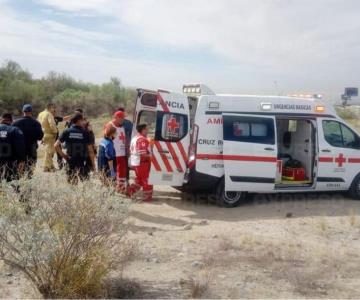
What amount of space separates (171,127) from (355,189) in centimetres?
420

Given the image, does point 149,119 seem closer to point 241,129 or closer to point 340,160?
point 241,129

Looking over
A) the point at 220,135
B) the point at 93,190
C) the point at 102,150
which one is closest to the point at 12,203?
the point at 93,190

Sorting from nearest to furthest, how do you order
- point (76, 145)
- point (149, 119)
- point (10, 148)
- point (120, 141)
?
point (10, 148) < point (76, 145) < point (120, 141) < point (149, 119)

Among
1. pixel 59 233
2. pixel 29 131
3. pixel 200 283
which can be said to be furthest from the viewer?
pixel 29 131

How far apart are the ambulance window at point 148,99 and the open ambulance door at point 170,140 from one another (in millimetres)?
715

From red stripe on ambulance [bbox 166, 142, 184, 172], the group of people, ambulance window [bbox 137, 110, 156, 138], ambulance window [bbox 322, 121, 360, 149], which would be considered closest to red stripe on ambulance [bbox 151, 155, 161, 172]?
the group of people

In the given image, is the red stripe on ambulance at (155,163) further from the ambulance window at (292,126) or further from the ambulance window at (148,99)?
the ambulance window at (292,126)

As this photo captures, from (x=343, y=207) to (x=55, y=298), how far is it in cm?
667

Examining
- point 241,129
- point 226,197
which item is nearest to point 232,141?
point 241,129

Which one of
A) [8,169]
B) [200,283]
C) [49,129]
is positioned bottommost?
[200,283]

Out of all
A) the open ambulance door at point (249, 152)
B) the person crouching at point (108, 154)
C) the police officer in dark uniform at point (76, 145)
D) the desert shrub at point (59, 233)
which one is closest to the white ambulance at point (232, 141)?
the open ambulance door at point (249, 152)

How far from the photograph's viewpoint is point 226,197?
920 cm

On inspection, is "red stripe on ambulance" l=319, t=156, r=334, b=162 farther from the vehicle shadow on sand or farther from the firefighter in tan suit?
the firefighter in tan suit

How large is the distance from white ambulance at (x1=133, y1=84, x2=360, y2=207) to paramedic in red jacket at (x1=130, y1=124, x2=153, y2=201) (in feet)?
0.73
